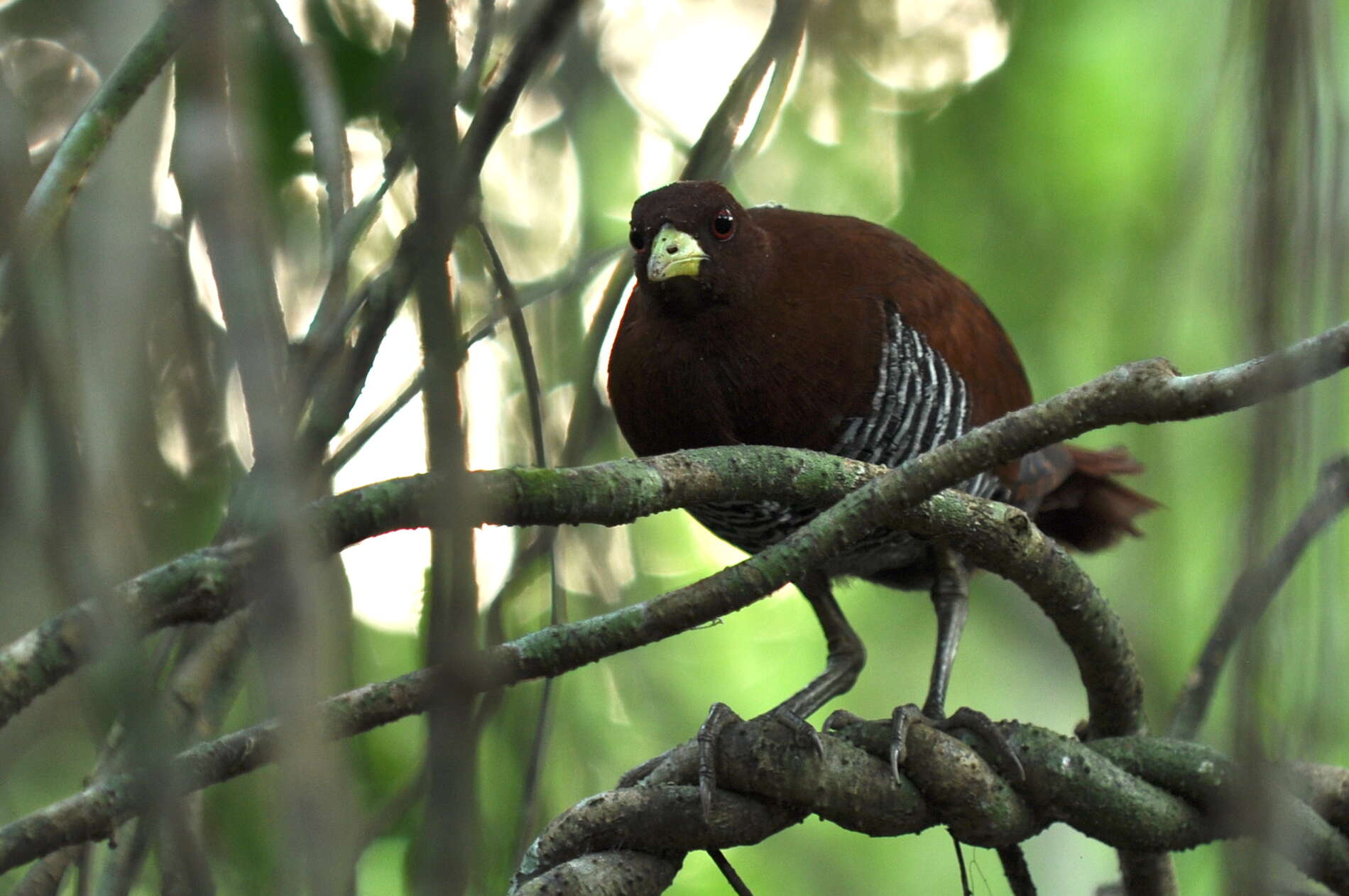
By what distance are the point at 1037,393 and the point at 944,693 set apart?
6.39 feet

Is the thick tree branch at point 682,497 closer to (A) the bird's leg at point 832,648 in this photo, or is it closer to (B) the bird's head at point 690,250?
(B) the bird's head at point 690,250

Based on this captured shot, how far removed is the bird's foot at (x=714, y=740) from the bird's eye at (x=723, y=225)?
1094mm

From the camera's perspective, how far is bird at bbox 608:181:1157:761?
2600 mm

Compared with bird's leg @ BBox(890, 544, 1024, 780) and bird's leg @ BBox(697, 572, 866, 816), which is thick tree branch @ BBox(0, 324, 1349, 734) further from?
bird's leg @ BBox(697, 572, 866, 816)

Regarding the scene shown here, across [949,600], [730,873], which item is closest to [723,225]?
[949,600]

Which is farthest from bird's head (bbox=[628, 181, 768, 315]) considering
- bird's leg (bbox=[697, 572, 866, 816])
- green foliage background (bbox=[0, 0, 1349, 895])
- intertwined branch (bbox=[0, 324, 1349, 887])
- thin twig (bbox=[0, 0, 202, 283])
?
thin twig (bbox=[0, 0, 202, 283])

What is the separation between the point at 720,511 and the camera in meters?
2.66

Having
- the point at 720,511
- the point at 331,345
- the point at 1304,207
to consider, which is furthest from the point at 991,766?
the point at 1304,207

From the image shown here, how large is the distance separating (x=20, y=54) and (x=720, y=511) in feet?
5.28

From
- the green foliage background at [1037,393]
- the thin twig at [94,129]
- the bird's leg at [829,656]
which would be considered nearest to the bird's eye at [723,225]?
the green foliage background at [1037,393]

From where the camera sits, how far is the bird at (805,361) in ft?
8.53

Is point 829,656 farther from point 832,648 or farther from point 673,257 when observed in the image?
point 673,257

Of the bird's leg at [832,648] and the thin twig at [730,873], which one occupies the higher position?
the bird's leg at [832,648]

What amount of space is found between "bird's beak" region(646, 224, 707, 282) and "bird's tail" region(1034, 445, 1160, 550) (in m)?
1.27
